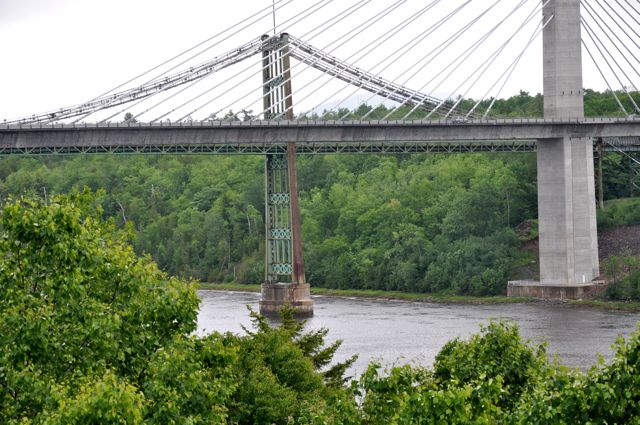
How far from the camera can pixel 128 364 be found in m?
17.7

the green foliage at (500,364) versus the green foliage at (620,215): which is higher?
the green foliage at (620,215)

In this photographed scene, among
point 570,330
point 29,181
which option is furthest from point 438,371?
point 29,181

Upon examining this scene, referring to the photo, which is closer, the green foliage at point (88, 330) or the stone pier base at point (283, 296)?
the green foliage at point (88, 330)

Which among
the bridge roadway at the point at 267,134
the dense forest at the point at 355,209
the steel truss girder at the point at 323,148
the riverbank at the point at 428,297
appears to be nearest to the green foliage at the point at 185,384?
the riverbank at the point at 428,297

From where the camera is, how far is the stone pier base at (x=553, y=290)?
61.4 meters

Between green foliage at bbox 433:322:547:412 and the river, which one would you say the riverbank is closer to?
the river

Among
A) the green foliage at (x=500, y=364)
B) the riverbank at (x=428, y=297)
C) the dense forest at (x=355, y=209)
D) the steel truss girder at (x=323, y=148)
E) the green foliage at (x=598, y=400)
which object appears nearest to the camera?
the green foliage at (x=598, y=400)

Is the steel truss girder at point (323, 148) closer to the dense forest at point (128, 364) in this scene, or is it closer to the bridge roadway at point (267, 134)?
the bridge roadway at point (267, 134)

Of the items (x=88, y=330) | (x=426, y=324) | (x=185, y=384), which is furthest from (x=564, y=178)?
(x=88, y=330)

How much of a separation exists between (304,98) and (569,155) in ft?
38.0

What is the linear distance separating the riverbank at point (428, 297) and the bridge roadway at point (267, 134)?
22.0ft

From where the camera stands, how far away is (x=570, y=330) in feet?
160

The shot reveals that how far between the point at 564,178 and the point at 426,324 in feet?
41.8

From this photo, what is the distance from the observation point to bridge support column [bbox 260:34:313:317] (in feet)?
206
